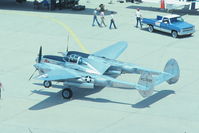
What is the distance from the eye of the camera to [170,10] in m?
47.4

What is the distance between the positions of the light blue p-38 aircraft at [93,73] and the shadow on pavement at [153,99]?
86 cm

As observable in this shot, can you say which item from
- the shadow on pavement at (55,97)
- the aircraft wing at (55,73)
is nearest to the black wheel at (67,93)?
the shadow on pavement at (55,97)

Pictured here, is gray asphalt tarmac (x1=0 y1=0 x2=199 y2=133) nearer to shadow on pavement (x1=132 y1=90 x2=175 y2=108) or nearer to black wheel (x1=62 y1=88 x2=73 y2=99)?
shadow on pavement (x1=132 y1=90 x2=175 y2=108)

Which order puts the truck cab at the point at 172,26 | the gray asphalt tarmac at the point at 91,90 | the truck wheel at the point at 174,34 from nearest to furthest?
the gray asphalt tarmac at the point at 91,90, the truck cab at the point at 172,26, the truck wheel at the point at 174,34

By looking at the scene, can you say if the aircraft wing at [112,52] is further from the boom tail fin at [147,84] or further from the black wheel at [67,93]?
the boom tail fin at [147,84]

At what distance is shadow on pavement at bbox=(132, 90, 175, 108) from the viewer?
85.9 feet

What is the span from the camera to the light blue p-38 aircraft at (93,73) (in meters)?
25.6

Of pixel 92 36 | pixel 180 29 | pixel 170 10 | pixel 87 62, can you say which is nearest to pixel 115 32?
pixel 92 36

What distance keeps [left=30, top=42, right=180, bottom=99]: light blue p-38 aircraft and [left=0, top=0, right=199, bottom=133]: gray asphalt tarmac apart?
965mm

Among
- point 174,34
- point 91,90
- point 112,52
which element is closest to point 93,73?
point 91,90

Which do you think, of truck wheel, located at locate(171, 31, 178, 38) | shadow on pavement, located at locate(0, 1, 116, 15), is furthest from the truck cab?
shadow on pavement, located at locate(0, 1, 116, 15)

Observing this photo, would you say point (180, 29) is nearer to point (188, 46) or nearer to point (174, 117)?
point (188, 46)

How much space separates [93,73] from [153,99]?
11.0ft

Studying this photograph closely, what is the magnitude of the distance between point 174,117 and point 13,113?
25.1 ft
